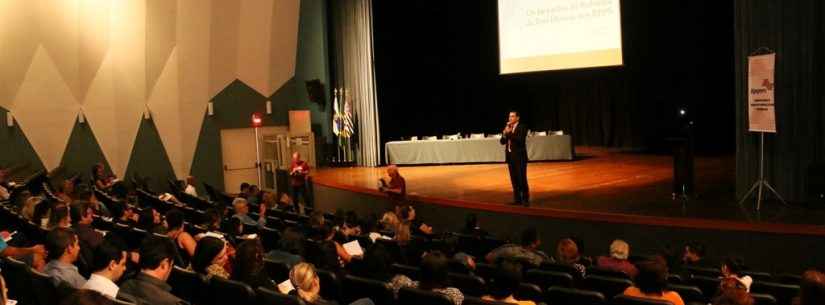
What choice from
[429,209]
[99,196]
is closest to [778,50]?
[429,209]

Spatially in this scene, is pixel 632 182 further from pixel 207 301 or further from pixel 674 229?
pixel 207 301

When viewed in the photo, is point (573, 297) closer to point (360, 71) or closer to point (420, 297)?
point (420, 297)

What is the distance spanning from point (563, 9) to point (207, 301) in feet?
35.2

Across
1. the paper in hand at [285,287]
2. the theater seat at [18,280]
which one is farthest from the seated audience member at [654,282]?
the theater seat at [18,280]

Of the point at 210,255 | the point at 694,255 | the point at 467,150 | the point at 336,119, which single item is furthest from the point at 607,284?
the point at 336,119

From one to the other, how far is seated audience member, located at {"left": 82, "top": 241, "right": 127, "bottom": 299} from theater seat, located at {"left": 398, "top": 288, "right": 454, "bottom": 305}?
1.53 meters

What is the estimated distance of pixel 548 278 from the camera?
4918mm

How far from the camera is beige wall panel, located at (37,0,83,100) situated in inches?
575

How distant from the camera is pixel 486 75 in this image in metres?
18.6

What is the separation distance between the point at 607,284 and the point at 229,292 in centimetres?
230

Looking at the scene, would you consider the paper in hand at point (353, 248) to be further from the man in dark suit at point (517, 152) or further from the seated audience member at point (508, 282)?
the man in dark suit at point (517, 152)

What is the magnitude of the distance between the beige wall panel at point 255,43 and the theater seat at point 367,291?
12584mm

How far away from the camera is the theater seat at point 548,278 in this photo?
4781 millimetres

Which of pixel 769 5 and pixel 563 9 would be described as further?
pixel 563 9
